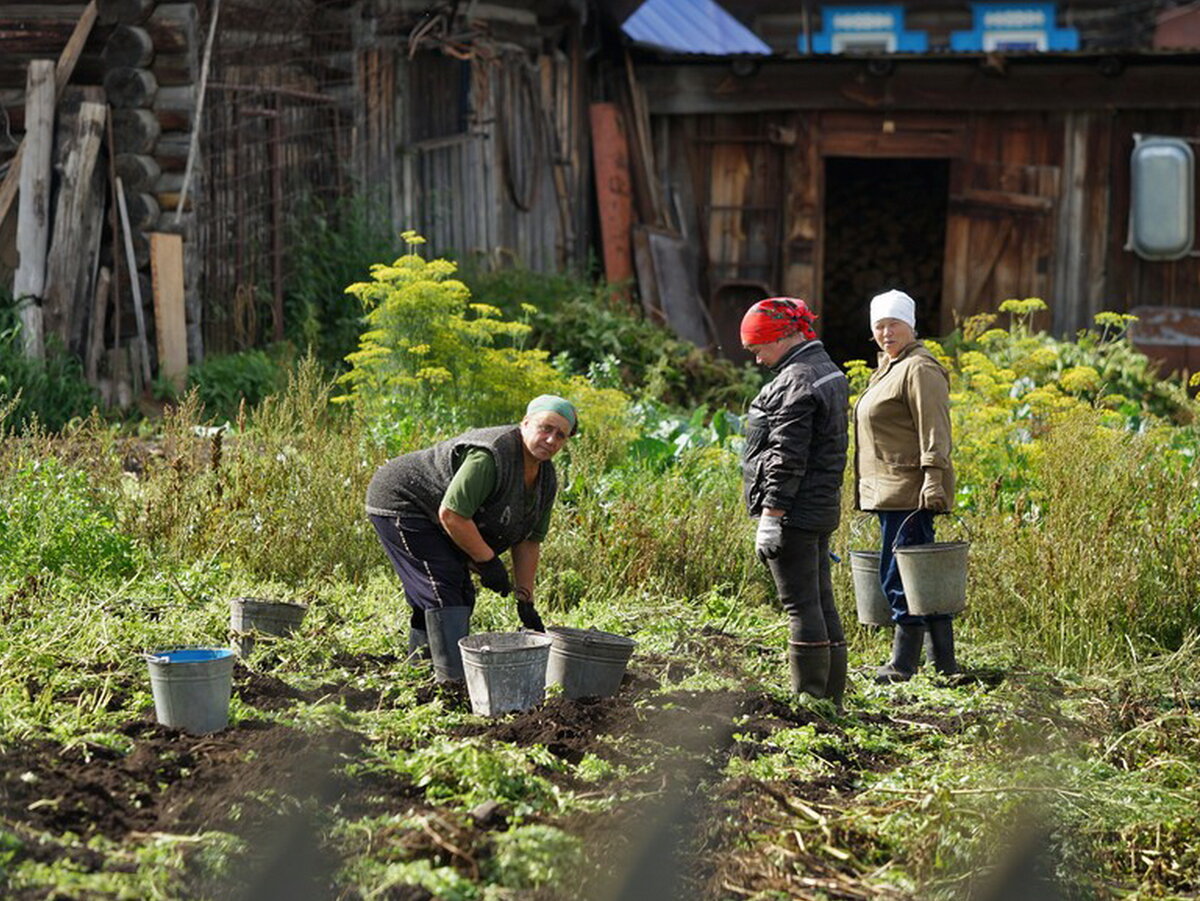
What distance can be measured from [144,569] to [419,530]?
5.98 feet

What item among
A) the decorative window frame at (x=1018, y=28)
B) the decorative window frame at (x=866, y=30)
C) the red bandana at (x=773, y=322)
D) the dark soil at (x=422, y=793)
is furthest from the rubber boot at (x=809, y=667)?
the decorative window frame at (x=1018, y=28)

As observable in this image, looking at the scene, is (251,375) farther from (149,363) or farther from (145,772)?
(145,772)

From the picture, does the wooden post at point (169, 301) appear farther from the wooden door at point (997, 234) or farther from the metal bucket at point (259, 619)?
the wooden door at point (997, 234)

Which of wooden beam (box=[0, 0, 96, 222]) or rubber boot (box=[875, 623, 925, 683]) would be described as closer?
rubber boot (box=[875, 623, 925, 683])

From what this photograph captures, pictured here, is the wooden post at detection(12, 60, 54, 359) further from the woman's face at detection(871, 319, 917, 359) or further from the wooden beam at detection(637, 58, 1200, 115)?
the wooden beam at detection(637, 58, 1200, 115)

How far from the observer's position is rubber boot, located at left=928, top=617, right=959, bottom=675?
6.79 meters

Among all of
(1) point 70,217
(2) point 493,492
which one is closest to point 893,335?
(2) point 493,492

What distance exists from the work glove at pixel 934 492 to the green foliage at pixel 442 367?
279 centimetres

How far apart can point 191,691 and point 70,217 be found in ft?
21.6

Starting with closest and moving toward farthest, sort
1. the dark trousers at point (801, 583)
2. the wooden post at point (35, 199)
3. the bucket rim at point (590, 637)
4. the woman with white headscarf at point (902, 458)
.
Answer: the bucket rim at point (590, 637) < the dark trousers at point (801, 583) < the woman with white headscarf at point (902, 458) < the wooden post at point (35, 199)

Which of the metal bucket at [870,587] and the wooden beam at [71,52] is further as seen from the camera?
the wooden beam at [71,52]

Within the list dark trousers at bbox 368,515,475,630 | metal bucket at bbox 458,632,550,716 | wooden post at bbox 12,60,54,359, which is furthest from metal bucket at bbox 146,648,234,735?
wooden post at bbox 12,60,54,359

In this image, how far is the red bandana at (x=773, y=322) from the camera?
19.9ft

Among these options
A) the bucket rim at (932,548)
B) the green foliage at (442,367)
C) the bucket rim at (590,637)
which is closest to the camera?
the bucket rim at (590,637)
